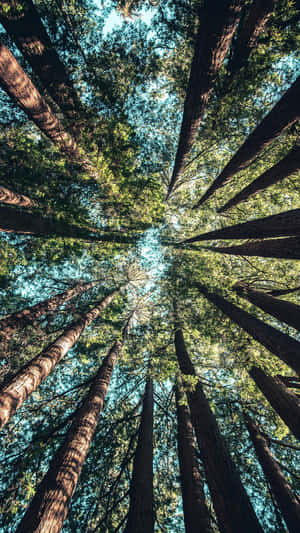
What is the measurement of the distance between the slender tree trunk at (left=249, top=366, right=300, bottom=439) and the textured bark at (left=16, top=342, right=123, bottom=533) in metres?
5.07

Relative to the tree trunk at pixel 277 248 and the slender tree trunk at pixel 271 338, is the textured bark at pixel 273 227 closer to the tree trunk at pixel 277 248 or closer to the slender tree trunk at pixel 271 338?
the tree trunk at pixel 277 248

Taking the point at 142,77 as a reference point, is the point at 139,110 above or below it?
above

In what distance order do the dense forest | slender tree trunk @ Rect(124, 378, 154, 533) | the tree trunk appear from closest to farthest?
slender tree trunk @ Rect(124, 378, 154, 533) < the dense forest < the tree trunk

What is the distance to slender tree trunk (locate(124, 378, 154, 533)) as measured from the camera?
3214 mm

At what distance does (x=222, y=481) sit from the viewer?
3496mm

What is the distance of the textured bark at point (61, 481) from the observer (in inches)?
107

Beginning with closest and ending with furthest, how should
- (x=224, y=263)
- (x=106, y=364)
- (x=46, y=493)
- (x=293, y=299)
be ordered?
(x=46, y=493), (x=106, y=364), (x=293, y=299), (x=224, y=263)

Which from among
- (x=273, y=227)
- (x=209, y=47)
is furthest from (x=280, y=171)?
(x=209, y=47)

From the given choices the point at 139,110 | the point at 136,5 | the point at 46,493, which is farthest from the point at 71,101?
the point at 46,493

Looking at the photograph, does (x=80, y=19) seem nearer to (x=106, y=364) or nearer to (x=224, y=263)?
(x=224, y=263)

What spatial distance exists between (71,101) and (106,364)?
29.6 ft

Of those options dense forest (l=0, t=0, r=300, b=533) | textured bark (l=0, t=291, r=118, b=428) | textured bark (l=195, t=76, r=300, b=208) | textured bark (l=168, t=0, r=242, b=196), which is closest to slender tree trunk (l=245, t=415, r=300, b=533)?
dense forest (l=0, t=0, r=300, b=533)

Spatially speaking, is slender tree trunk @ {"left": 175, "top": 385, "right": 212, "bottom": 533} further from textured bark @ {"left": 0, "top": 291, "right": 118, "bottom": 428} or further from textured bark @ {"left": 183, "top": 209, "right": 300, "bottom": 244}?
textured bark @ {"left": 183, "top": 209, "right": 300, "bottom": 244}

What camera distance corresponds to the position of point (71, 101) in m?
5.47
